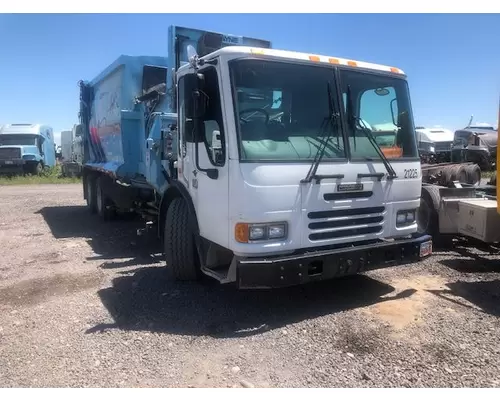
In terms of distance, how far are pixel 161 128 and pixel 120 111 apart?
5.03ft

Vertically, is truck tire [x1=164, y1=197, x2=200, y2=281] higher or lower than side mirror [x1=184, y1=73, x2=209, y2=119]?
lower

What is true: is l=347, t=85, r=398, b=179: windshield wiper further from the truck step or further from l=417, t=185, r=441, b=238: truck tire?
l=417, t=185, r=441, b=238: truck tire

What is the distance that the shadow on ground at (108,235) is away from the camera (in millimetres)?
6835

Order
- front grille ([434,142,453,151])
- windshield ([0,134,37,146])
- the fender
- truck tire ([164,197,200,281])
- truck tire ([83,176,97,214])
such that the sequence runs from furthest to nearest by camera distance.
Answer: windshield ([0,134,37,146]) → front grille ([434,142,453,151]) → truck tire ([83,176,97,214]) → truck tire ([164,197,200,281]) → the fender

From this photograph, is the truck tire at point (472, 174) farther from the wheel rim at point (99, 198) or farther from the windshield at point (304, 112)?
the wheel rim at point (99, 198)

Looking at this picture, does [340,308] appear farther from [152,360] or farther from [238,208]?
[152,360]

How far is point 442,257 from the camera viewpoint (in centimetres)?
646

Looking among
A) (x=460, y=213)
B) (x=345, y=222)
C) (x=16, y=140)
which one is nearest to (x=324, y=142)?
(x=345, y=222)

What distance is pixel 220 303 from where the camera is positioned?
4789 millimetres

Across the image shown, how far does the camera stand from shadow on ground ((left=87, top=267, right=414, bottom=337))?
4263mm

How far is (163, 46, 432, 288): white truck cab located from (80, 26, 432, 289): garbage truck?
0.01 m

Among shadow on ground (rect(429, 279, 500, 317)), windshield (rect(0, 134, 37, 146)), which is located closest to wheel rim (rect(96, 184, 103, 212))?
shadow on ground (rect(429, 279, 500, 317))

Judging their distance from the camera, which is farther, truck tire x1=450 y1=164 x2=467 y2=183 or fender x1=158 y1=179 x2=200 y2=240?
truck tire x1=450 y1=164 x2=467 y2=183

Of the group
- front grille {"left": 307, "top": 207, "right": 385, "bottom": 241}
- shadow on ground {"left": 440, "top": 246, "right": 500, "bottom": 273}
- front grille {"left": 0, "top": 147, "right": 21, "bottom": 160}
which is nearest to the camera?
front grille {"left": 307, "top": 207, "right": 385, "bottom": 241}
